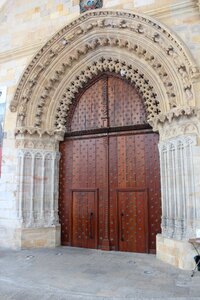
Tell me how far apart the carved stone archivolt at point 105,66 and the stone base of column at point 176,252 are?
2.08 m

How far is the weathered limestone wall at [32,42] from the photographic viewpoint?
482 cm

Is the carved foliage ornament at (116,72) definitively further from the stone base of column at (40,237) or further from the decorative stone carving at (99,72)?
the stone base of column at (40,237)

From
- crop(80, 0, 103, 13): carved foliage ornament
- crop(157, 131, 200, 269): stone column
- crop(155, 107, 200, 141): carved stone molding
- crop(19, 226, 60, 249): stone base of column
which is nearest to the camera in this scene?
crop(157, 131, 200, 269): stone column

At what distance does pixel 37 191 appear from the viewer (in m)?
5.91

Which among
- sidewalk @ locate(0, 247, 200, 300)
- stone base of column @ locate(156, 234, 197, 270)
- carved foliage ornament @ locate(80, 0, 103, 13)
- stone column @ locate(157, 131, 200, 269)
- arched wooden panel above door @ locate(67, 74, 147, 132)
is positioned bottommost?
sidewalk @ locate(0, 247, 200, 300)

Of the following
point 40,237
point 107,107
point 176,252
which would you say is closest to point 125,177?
point 107,107

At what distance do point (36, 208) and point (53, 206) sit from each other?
354 mm

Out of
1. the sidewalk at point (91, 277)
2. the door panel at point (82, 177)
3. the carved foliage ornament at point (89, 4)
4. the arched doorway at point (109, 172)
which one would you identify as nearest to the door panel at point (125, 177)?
the arched doorway at point (109, 172)

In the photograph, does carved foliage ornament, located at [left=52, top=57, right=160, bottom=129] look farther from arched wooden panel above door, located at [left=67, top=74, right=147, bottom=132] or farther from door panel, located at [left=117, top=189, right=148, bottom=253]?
door panel, located at [left=117, top=189, right=148, bottom=253]

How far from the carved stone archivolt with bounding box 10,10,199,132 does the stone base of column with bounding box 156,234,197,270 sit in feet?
6.82

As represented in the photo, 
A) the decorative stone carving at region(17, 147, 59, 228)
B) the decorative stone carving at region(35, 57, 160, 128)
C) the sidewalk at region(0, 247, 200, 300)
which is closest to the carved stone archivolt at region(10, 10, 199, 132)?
the decorative stone carving at region(35, 57, 160, 128)

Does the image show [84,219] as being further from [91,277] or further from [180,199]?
[180,199]

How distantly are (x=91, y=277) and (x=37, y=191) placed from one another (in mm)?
2520

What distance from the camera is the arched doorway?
17.7 ft
